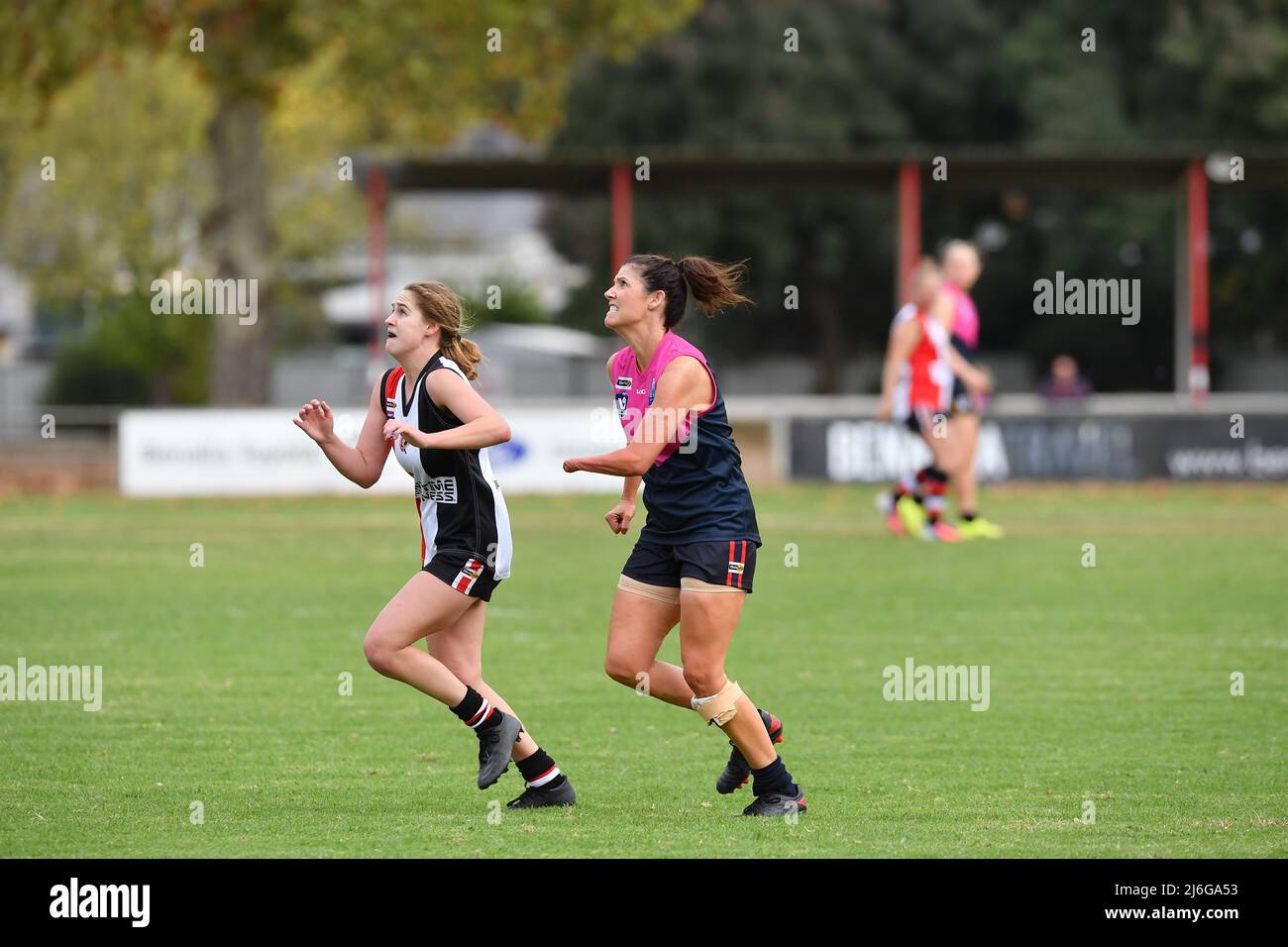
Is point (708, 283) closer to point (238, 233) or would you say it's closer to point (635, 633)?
point (635, 633)

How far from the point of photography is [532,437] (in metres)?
24.9

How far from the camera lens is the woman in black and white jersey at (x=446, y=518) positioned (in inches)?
272

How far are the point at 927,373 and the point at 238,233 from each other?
16.7 meters

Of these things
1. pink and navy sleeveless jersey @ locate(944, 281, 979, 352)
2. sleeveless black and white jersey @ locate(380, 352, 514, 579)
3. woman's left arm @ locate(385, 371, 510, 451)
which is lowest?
sleeveless black and white jersey @ locate(380, 352, 514, 579)

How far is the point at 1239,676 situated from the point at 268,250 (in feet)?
78.3

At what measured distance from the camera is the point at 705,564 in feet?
22.1

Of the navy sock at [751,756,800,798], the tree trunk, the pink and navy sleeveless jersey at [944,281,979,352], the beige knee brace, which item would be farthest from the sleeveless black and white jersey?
the tree trunk

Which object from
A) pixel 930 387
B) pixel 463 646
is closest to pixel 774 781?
pixel 463 646

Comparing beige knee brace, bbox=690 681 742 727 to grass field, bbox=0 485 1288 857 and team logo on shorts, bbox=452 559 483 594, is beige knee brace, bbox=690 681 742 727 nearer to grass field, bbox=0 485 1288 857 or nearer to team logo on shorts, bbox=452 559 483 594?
grass field, bbox=0 485 1288 857

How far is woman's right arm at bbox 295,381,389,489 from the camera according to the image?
717 centimetres

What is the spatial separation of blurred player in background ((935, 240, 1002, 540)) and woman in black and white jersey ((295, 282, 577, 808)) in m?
10.6

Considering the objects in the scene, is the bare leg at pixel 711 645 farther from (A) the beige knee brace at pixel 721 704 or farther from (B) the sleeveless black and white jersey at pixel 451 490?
(B) the sleeveless black and white jersey at pixel 451 490
